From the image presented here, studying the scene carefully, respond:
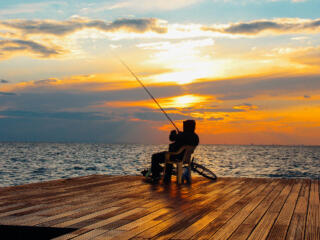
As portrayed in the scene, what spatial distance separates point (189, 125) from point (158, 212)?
3.63m

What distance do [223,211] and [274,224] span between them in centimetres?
87

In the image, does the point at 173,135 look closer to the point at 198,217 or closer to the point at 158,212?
the point at 158,212

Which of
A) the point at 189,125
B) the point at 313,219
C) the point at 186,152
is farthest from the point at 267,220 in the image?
the point at 189,125

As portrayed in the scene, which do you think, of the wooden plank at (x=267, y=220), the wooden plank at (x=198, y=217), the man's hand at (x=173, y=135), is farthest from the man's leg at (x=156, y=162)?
the wooden plank at (x=267, y=220)

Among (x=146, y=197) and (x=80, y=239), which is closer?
(x=80, y=239)

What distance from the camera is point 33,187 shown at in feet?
23.9

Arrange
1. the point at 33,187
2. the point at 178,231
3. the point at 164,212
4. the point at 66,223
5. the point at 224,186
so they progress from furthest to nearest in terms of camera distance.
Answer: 1. the point at 224,186
2. the point at 33,187
3. the point at 164,212
4. the point at 66,223
5. the point at 178,231

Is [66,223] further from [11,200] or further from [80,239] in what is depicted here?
[11,200]

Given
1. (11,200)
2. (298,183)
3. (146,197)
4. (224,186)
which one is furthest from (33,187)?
(298,183)

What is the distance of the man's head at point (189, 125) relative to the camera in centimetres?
812

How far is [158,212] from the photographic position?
4.72 m

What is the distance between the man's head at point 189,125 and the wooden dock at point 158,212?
1.17 metres

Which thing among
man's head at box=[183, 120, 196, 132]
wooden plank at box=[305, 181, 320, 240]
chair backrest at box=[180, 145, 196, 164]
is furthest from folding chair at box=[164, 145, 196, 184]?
wooden plank at box=[305, 181, 320, 240]

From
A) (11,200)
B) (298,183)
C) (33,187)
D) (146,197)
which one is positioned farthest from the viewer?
(298,183)
